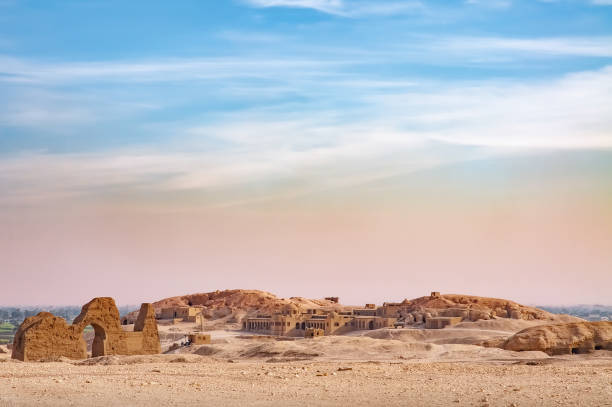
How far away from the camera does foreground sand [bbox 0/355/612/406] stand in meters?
22.4

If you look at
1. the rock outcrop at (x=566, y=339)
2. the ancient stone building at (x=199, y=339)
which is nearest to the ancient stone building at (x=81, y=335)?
the ancient stone building at (x=199, y=339)

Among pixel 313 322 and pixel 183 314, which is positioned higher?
pixel 183 314

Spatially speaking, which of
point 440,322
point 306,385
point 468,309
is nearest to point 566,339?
point 306,385

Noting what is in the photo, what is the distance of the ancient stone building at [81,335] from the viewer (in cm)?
4038

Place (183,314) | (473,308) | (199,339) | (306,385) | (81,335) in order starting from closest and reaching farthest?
(306,385), (81,335), (199,339), (473,308), (183,314)

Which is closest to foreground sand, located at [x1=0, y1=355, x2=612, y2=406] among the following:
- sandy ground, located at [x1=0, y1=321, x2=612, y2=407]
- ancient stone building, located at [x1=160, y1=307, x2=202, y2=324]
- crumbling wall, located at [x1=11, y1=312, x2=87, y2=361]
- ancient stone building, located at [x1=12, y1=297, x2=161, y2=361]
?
sandy ground, located at [x1=0, y1=321, x2=612, y2=407]

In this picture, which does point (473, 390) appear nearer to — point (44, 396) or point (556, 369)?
point (556, 369)

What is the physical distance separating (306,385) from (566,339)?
2348 cm

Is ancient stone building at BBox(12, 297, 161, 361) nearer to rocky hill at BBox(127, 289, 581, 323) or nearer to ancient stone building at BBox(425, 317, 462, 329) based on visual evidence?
ancient stone building at BBox(425, 317, 462, 329)

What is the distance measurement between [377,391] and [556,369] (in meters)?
10.0

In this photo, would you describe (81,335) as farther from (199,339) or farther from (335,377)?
(199,339)

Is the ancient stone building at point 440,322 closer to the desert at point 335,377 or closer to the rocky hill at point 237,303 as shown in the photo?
the desert at point 335,377

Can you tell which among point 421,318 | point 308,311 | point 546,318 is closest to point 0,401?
point 421,318

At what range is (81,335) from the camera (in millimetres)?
42062
